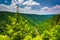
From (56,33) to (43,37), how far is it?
1.55 feet

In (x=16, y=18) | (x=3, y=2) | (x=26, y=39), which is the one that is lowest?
(x=26, y=39)

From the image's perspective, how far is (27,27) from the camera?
938cm

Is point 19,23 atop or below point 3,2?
below

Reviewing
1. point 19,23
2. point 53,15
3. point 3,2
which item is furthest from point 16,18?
point 53,15

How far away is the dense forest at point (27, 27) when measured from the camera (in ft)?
27.9

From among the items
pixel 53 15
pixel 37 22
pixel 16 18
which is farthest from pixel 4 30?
pixel 53 15

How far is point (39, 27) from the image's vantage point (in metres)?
10.3

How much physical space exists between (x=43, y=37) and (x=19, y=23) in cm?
134

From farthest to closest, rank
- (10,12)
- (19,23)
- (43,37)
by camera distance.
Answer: (10,12) → (19,23) → (43,37)

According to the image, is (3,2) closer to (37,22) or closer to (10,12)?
(10,12)

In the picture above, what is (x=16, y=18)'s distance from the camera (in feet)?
30.7

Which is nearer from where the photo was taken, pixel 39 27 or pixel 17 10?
pixel 17 10

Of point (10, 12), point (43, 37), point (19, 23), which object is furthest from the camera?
point (10, 12)

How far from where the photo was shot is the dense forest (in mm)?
8510
